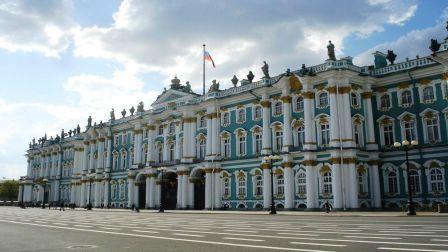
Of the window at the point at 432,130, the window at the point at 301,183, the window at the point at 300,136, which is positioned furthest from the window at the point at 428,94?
the window at the point at 301,183

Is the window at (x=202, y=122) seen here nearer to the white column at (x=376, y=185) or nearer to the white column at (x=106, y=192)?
the white column at (x=376, y=185)

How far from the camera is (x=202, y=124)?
209ft

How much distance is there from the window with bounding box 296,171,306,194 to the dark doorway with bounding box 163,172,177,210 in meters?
23.1

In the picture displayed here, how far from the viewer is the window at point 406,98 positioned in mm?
47812

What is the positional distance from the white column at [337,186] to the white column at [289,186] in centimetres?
A: 556

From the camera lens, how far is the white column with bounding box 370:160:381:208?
4816 centimetres

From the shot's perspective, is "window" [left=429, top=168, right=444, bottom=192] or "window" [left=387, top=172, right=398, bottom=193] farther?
"window" [left=387, top=172, right=398, bottom=193]

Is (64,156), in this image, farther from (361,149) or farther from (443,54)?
(443,54)

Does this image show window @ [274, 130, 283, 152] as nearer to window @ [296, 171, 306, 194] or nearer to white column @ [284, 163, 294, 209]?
white column @ [284, 163, 294, 209]

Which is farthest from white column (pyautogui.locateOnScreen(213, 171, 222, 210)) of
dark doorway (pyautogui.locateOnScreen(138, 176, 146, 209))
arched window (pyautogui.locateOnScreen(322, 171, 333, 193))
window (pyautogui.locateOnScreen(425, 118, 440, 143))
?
window (pyautogui.locateOnScreen(425, 118, 440, 143))

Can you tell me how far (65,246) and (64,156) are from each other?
90686 millimetres

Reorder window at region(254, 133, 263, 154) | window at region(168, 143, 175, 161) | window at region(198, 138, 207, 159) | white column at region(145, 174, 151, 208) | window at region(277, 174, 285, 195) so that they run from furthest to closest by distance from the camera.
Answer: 1. white column at region(145, 174, 151, 208)
2. window at region(168, 143, 175, 161)
3. window at region(198, 138, 207, 159)
4. window at region(254, 133, 263, 154)
5. window at region(277, 174, 285, 195)

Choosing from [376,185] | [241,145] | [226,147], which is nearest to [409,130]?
[376,185]

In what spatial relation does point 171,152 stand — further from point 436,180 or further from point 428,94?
point 436,180
